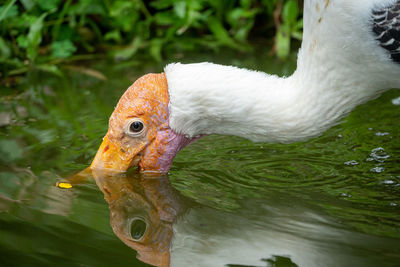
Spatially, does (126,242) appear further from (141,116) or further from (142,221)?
(141,116)

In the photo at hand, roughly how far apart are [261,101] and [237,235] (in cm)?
79

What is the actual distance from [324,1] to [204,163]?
127 cm

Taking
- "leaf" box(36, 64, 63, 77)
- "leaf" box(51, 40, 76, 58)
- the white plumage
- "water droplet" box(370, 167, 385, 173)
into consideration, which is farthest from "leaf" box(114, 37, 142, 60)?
"water droplet" box(370, 167, 385, 173)

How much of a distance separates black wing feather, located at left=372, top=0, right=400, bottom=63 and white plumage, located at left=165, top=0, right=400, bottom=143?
63 mm

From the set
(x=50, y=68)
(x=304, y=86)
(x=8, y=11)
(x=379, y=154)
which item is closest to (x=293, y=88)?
(x=304, y=86)

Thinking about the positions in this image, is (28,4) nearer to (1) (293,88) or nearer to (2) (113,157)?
(2) (113,157)

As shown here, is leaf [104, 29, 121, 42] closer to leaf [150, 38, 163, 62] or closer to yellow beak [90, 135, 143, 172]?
leaf [150, 38, 163, 62]

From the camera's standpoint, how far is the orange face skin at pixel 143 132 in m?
3.56

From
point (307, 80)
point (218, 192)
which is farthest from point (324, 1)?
point (218, 192)

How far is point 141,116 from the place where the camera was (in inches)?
142

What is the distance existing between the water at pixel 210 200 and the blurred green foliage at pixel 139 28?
1.37m

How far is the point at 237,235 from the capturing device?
2.99m

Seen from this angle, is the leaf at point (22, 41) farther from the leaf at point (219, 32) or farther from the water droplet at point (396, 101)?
the water droplet at point (396, 101)

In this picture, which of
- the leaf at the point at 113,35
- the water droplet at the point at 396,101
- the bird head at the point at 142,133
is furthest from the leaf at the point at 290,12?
the bird head at the point at 142,133
